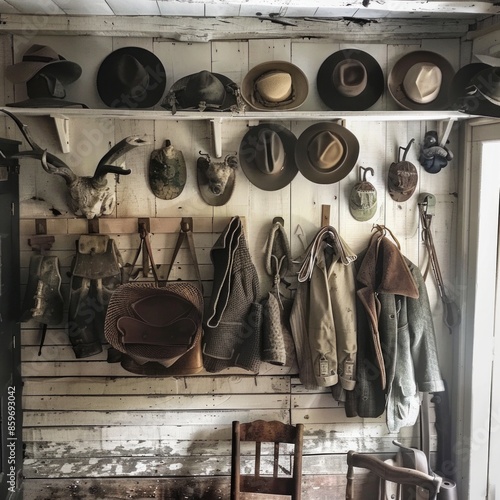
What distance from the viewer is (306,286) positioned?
2617mm

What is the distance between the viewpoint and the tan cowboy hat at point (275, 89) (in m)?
2.44

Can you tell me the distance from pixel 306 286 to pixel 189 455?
3.45 ft

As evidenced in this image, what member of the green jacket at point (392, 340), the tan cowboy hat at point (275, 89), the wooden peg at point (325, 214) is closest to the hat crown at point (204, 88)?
the tan cowboy hat at point (275, 89)

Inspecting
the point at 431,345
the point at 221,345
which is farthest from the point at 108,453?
the point at 431,345

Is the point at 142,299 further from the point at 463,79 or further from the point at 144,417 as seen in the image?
the point at 463,79

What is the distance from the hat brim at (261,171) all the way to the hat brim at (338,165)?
0.05 metres

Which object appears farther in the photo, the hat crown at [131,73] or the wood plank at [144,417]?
the wood plank at [144,417]

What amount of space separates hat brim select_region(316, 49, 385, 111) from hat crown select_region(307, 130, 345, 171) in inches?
6.8

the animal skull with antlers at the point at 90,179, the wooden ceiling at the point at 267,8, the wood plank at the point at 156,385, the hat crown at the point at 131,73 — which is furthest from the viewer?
the wood plank at the point at 156,385

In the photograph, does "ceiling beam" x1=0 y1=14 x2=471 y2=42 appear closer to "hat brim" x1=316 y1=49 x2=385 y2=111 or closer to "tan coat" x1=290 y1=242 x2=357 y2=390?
"hat brim" x1=316 y1=49 x2=385 y2=111

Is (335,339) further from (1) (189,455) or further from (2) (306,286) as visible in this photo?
(1) (189,455)

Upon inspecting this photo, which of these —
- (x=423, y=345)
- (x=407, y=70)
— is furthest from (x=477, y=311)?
(x=407, y=70)

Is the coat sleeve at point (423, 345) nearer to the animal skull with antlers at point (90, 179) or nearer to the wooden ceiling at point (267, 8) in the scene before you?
the wooden ceiling at point (267, 8)

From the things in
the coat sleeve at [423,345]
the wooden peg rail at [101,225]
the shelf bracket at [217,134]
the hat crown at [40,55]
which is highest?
the hat crown at [40,55]
